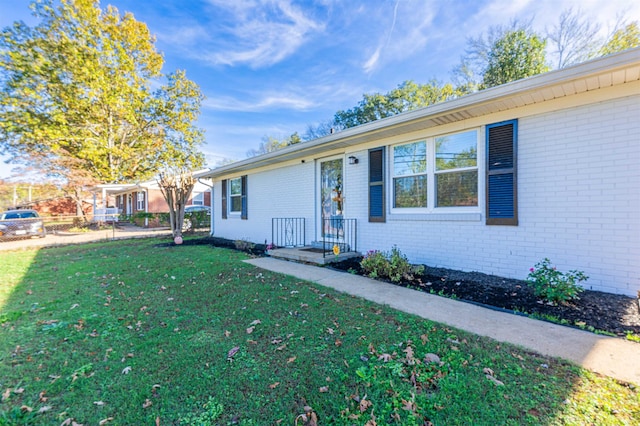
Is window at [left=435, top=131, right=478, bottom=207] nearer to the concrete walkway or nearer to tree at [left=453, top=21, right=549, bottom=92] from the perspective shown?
the concrete walkway

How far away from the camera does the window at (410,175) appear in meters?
5.48

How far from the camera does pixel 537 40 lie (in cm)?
1470

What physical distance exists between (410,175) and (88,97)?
20.9 meters

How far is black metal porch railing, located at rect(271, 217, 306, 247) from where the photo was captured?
26.9ft

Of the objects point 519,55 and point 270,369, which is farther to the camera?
point 519,55

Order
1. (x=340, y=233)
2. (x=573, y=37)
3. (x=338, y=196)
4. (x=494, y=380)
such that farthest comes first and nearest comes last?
(x=573, y=37)
(x=338, y=196)
(x=340, y=233)
(x=494, y=380)

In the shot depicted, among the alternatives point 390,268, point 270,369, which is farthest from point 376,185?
point 270,369

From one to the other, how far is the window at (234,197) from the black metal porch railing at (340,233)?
4.15 meters

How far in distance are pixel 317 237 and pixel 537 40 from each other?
664 inches

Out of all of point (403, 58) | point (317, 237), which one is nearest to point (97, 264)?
point (317, 237)

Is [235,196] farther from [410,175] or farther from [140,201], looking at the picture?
[140,201]

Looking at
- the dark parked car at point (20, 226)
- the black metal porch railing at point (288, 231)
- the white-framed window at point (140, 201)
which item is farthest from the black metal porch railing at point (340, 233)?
the white-framed window at point (140, 201)

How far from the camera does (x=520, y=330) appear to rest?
2791 millimetres

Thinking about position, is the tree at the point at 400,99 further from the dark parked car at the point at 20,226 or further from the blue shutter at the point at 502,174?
the dark parked car at the point at 20,226
